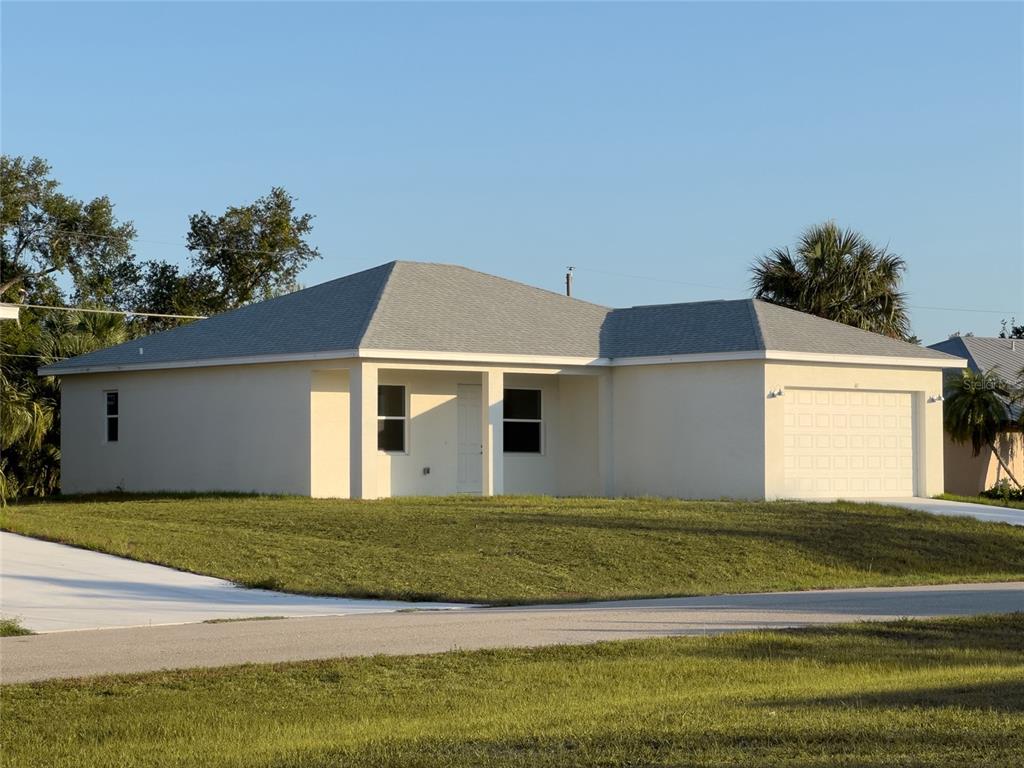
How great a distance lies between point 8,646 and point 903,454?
2268 cm

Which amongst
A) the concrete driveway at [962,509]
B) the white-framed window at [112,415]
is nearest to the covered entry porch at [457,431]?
the concrete driveway at [962,509]

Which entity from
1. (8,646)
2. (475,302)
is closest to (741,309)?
(475,302)

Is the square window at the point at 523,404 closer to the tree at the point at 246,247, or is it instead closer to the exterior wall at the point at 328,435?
the exterior wall at the point at 328,435

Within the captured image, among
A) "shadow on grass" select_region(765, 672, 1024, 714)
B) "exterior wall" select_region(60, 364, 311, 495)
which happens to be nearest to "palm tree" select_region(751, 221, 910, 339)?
"exterior wall" select_region(60, 364, 311, 495)

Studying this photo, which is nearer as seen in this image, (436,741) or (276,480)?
(436,741)

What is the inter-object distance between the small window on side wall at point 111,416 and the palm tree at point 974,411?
21.1 m

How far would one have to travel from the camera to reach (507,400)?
3266cm

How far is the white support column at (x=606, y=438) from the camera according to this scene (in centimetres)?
3197

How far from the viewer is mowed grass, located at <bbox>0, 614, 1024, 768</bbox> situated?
817 cm

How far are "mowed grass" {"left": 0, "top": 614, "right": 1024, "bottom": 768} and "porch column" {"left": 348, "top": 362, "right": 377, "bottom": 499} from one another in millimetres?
15521

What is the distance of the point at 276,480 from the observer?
1179 inches

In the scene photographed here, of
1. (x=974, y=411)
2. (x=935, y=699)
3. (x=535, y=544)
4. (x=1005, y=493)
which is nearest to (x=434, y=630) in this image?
(x=935, y=699)

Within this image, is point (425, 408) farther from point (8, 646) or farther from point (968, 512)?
point (8, 646)

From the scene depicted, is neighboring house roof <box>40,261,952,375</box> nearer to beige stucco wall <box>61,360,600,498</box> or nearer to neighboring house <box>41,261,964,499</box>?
neighboring house <box>41,261,964,499</box>
